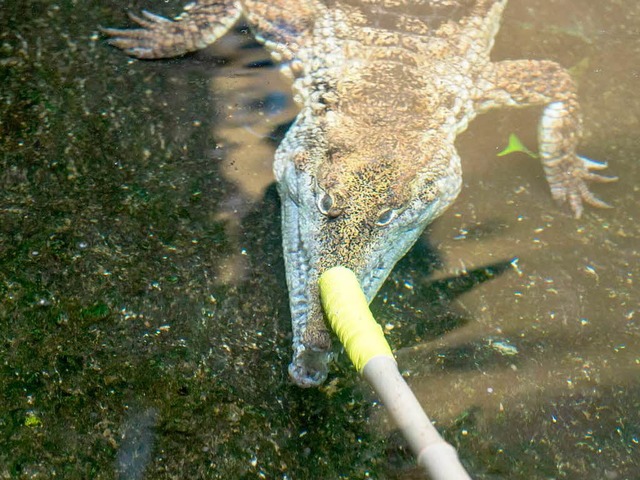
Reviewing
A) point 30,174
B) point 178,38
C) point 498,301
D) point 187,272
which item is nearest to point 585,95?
point 498,301

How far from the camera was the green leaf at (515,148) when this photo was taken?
4.20 meters

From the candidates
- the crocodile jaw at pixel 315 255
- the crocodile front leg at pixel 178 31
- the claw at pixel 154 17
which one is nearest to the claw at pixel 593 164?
the crocodile jaw at pixel 315 255

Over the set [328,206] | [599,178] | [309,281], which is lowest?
[599,178]

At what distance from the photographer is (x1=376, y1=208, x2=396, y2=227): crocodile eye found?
10.2 ft

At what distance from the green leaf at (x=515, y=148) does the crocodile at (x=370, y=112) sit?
3.4 inches

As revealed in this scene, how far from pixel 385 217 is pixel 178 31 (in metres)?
2.00

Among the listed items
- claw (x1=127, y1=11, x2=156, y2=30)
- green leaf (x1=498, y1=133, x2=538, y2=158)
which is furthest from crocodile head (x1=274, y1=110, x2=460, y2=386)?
claw (x1=127, y1=11, x2=156, y2=30)

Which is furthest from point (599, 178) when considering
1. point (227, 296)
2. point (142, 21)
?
point (142, 21)

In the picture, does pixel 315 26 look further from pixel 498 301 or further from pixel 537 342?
pixel 537 342

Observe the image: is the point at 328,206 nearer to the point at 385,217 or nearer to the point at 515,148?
the point at 385,217

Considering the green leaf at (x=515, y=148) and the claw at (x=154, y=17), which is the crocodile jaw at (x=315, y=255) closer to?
the green leaf at (x=515, y=148)

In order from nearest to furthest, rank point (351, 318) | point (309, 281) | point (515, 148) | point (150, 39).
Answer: point (351, 318) < point (309, 281) < point (150, 39) < point (515, 148)

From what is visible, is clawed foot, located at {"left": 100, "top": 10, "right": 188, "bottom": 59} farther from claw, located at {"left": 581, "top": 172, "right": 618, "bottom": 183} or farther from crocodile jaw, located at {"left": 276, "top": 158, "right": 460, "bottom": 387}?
claw, located at {"left": 581, "top": 172, "right": 618, "bottom": 183}

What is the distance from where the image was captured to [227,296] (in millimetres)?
2965
